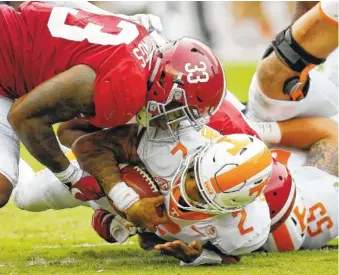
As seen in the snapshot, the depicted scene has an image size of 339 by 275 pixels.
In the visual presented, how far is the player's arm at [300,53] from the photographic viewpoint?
4.51 meters

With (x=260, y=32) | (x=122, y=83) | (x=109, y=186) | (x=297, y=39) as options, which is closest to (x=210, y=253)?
(x=109, y=186)

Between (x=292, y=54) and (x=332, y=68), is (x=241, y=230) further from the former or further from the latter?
(x=332, y=68)

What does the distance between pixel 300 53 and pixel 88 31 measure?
1.27 metres

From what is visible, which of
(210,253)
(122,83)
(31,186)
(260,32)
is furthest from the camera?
(260,32)

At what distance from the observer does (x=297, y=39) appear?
4.60m

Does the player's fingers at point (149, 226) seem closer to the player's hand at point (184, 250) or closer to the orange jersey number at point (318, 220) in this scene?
the player's hand at point (184, 250)

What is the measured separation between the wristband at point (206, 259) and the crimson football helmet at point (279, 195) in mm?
410

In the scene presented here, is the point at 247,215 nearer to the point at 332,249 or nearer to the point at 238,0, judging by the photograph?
the point at 332,249

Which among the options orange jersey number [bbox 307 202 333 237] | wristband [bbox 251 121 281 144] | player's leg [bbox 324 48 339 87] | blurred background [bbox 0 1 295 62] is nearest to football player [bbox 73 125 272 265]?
orange jersey number [bbox 307 202 333 237]

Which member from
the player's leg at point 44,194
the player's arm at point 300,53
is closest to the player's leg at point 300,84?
the player's arm at point 300,53

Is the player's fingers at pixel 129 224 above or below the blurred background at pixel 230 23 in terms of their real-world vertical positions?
above

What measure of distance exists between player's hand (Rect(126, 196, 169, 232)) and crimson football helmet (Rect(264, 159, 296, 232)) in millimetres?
595

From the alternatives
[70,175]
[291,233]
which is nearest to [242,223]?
[291,233]

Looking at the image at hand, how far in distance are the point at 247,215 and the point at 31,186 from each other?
1.08 metres
